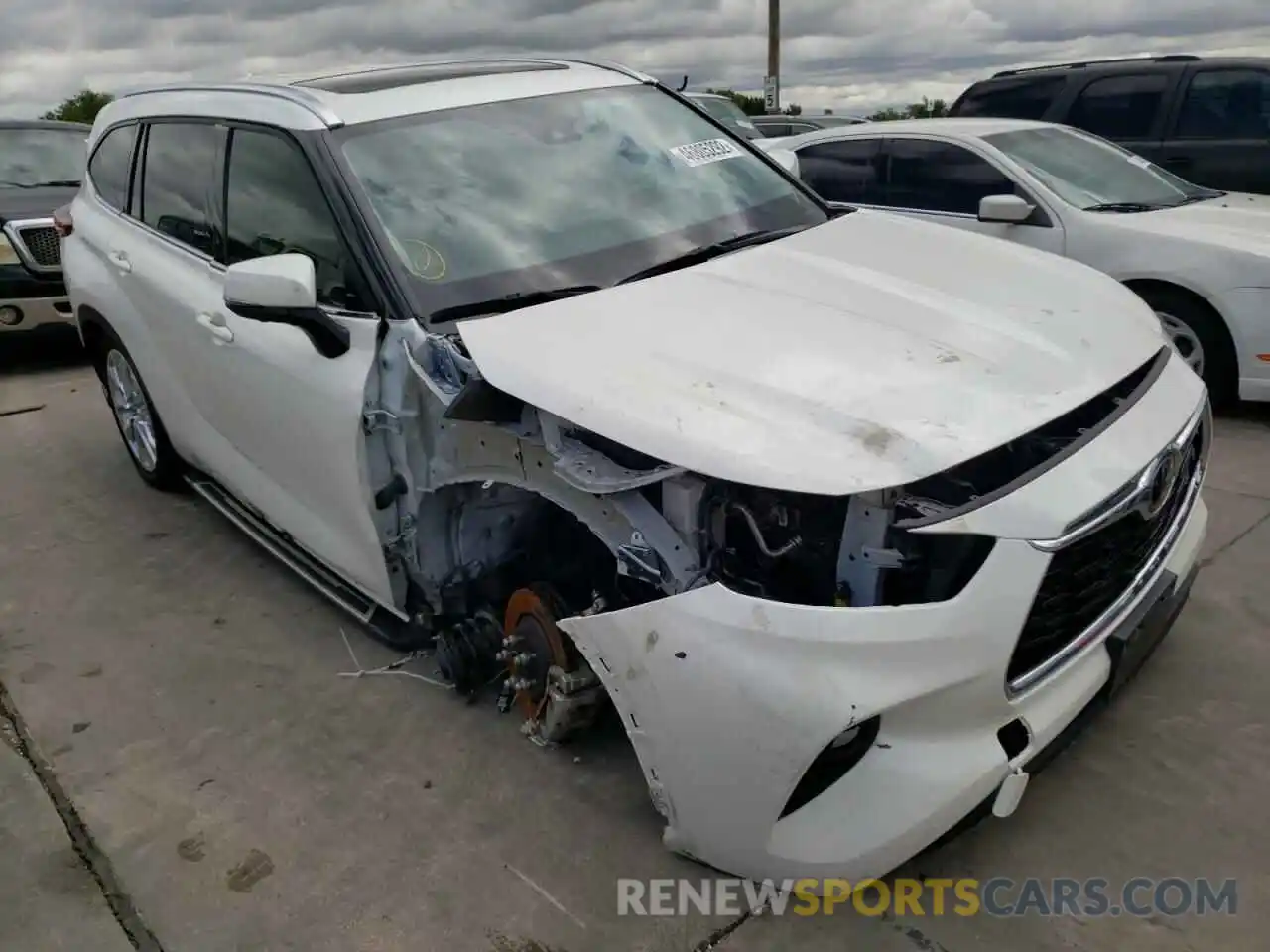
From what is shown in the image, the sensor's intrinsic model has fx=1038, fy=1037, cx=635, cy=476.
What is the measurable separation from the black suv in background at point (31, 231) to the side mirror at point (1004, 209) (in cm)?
573

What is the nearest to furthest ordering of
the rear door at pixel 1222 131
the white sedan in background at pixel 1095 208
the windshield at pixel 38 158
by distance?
the white sedan in background at pixel 1095 208
the rear door at pixel 1222 131
the windshield at pixel 38 158

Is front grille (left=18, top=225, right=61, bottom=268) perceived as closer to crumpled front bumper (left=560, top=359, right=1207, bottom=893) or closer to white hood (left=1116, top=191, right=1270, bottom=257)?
crumpled front bumper (left=560, top=359, right=1207, bottom=893)

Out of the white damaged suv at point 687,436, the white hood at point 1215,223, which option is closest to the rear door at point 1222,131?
the white hood at point 1215,223

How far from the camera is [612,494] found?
231 cm

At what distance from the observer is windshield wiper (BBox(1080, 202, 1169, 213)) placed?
5645 millimetres

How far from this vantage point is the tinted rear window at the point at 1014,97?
7.84 metres

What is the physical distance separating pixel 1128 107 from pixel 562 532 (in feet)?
21.5

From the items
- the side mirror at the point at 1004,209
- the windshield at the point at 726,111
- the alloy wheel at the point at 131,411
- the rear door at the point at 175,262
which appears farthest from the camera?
the windshield at the point at 726,111

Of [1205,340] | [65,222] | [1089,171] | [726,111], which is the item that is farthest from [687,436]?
[726,111]

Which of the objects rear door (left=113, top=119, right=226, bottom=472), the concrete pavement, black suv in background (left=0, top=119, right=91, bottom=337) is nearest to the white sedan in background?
the concrete pavement

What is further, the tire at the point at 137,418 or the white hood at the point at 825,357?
the tire at the point at 137,418

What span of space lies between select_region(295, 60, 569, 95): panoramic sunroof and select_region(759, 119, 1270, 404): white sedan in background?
8.31 feet

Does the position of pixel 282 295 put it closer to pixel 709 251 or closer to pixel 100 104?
pixel 709 251

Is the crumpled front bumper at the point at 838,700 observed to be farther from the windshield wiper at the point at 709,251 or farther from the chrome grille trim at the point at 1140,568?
the windshield wiper at the point at 709,251
